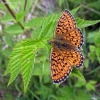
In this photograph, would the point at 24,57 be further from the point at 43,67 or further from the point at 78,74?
the point at 43,67

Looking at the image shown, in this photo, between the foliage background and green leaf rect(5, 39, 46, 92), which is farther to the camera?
the foliage background

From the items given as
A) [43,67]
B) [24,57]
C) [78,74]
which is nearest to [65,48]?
[78,74]

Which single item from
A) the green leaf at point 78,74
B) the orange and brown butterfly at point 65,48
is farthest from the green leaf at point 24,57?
the green leaf at point 78,74

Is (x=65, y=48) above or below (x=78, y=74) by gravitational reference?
above

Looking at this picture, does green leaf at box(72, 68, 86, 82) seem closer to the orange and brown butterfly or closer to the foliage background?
the orange and brown butterfly

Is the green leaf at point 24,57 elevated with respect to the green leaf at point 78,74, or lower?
elevated

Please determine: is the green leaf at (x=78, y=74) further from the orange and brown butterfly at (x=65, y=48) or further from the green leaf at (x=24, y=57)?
the green leaf at (x=24, y=57)

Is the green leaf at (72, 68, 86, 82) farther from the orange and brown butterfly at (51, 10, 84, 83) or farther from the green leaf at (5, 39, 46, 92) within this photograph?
the green leaf at (5, 39, 46, 92)

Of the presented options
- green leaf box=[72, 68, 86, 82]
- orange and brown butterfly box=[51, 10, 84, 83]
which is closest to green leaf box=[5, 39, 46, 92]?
orange and brown butterfly box=[51, 10, 84, 83]

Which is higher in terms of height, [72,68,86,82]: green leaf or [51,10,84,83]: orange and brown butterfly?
[51,10,84,83]: orange and brown butterfly
